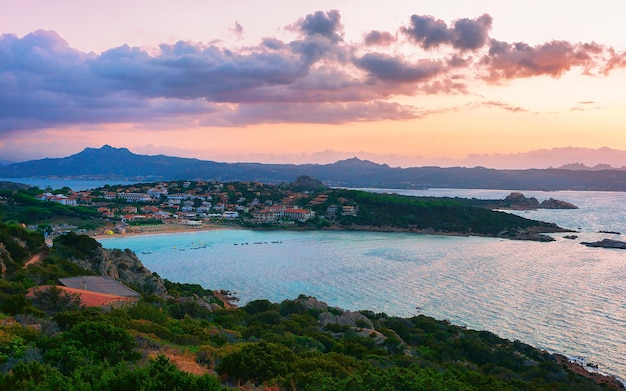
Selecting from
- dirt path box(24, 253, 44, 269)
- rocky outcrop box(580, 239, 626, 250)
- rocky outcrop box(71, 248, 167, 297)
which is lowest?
rocky outcrop box(580, 239, 626, 250)

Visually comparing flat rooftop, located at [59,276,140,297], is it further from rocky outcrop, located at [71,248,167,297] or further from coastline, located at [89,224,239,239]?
coastline, located at [89,224,239,239]

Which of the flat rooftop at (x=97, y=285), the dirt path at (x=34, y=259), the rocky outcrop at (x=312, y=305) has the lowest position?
the rocky outcrop at (x=312, y=305)

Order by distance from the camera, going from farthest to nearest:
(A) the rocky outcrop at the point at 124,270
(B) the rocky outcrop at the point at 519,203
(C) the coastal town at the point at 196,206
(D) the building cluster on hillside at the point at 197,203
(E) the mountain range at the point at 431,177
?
(E) the mountain range at the point at 431,177, (B) the rocky outcrop at the point at 519,203, (D) the building cluster on hillside at the point at 197,203, (C) the coastal town at the point at 196,206, (A) the rocky outcrop at the point at 124,270

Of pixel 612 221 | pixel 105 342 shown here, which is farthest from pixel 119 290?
pixel 612 221

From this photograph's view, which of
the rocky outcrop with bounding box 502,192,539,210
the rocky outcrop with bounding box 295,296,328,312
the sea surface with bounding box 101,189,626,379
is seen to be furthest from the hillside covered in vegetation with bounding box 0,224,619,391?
the rocky outcrop with bounding box 502,192,539,210

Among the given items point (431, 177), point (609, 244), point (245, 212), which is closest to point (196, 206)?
point (245, 212)

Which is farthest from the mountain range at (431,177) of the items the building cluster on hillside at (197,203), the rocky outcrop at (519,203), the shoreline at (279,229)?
the shoreline at (279,229)

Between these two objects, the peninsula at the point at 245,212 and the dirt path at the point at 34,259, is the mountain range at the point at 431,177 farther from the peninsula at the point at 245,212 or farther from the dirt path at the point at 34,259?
the dirt path at the point at 34,259
